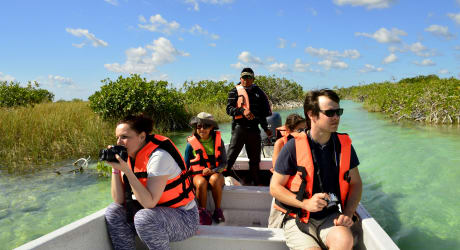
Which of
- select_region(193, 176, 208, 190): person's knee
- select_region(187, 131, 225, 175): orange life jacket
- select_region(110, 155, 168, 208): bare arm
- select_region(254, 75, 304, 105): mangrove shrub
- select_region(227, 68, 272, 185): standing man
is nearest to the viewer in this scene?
select_region(110, 155, 168, 208): bare arm

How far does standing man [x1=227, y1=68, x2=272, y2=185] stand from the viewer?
3689mm

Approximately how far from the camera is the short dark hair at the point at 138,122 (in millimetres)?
1956

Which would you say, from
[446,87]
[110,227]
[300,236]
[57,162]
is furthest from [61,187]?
[446,87]

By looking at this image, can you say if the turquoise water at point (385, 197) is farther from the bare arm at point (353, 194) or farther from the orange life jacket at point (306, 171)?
the orange life jacket at point (306, 171)

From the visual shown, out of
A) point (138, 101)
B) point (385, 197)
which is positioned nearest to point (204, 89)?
point (138, 101)

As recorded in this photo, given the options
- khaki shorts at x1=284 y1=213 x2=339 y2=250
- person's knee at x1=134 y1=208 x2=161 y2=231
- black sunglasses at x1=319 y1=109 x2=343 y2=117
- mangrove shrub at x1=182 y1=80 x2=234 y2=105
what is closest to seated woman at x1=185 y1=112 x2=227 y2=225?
person's knee at x1=134 y1=208 x2=161 y2=231

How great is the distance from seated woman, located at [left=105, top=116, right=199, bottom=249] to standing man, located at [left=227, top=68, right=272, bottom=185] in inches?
63.1

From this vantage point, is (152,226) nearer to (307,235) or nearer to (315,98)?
(307,235)

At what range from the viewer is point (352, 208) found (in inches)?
72.9

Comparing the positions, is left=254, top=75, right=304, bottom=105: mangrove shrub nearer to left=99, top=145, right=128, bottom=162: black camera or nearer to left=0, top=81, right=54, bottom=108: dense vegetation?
left=0, top=81, right=54, bottom=108: dense vegetation

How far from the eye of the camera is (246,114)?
11.9 ft

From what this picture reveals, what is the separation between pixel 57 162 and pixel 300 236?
7.07 metres

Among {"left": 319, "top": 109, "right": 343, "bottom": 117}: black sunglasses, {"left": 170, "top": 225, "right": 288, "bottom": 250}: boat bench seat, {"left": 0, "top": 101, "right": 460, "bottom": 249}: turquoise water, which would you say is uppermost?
{"left": 319, "top": 109, "right": 343, "bottom": 117}: black sunglasses

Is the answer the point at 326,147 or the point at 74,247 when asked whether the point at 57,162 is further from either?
the point at 326,147
